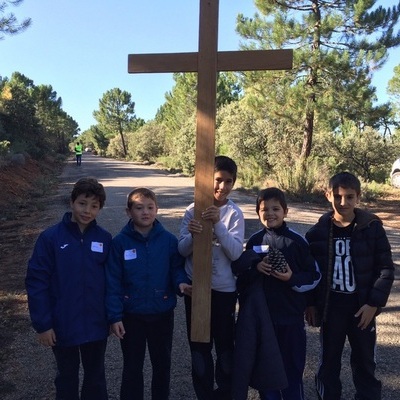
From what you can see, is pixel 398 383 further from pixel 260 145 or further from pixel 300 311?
pixel 260 145

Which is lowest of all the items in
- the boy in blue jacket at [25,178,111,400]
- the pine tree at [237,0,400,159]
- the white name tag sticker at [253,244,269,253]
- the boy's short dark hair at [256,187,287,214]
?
the boy in blue jacket at [25,178,111,400]

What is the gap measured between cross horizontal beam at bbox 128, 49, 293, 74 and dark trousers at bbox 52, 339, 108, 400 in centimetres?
172

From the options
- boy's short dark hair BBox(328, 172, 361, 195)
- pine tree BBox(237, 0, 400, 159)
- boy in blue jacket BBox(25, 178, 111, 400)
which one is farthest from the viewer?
pine tree BBox(237, 0, 400, 159)

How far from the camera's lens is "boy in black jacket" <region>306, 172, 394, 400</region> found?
2.47 metres

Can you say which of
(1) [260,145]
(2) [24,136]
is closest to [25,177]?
(2) [24,136]

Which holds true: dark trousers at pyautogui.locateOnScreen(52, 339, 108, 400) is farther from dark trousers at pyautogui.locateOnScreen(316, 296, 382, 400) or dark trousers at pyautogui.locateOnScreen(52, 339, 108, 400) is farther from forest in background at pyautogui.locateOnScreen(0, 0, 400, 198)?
forest in background at pyautogui.locateOnScreen(0, 0, 400, 198)

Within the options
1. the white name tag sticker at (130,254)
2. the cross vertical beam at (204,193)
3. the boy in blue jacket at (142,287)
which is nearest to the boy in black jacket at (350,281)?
the cross vertical beam at (204,193)

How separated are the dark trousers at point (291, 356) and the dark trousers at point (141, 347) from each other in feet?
2.10

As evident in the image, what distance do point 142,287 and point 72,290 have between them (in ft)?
1.30

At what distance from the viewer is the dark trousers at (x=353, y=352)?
2.53m

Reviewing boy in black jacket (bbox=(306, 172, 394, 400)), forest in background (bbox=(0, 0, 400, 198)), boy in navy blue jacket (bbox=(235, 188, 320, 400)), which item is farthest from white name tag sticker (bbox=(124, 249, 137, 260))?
forest in background (bbox=(0, 0, 400, 198))

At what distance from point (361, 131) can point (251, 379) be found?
Result: 21.7 metres

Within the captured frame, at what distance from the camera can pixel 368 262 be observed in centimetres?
247

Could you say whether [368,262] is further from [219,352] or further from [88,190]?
[88,190]
